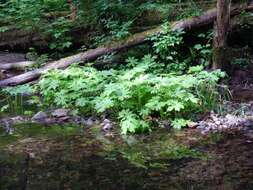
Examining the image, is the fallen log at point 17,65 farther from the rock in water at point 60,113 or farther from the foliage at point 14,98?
the rock in water at point 60,113

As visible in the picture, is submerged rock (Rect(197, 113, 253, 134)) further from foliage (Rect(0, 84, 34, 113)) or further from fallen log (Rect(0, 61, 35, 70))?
fallen log (Rect(0, 61, 35, 70))

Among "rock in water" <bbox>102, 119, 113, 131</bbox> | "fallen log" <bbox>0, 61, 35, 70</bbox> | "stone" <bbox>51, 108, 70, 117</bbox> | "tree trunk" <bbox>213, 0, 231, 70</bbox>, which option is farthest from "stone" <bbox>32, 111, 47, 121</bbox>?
"fallen log" <bbox>0, 61, 35, 70</bbox>

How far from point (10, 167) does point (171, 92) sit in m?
2.98

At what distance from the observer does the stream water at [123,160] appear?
15.5ft

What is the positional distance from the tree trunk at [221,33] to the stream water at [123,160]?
2.63m

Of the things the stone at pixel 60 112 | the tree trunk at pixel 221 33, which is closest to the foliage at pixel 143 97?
the stone at pixel 60 112

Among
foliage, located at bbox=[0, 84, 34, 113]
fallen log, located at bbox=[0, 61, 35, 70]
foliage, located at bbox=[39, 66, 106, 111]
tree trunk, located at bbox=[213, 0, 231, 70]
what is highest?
tree trunk, located at bbox=[213, 0, 231, 70]

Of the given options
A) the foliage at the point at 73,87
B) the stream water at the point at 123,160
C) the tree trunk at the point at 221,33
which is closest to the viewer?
the stream water at the point at 123,160

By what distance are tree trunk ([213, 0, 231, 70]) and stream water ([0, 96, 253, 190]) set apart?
8.63 feet

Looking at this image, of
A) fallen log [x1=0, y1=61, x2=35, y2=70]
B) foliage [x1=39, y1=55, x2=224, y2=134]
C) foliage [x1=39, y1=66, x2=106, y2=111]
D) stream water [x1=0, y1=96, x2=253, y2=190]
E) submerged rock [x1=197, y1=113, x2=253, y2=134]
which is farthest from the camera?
fallen log [x1=0, y1=61, x2=35, y2=70]

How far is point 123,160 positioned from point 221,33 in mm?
4325

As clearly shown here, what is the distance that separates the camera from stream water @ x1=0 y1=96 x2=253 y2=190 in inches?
186

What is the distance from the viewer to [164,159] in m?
5.50

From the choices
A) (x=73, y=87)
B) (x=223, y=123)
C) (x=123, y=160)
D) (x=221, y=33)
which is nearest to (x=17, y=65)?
(x=73, y=87)
